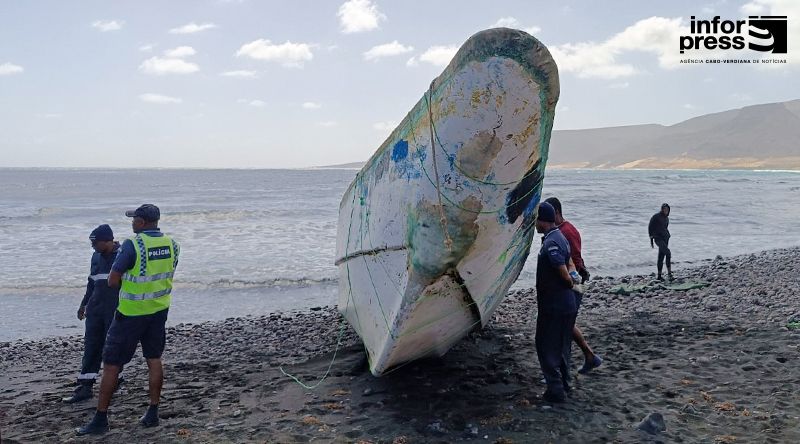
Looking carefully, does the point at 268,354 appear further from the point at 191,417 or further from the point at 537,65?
the point at 537,65

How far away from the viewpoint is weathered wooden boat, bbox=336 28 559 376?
4.81m

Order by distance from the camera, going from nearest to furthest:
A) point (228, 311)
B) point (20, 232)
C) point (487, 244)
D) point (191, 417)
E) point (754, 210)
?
point (487, 244) → point (191, 417) → point (228, 311) → point (20, 232) → point (754, 210)

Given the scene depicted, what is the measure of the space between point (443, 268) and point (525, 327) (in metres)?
3.91

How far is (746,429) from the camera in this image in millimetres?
4742

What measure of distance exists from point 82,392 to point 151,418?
1.51 m

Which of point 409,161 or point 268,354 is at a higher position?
point 409,161

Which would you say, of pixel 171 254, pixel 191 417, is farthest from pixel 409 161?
pixel 191 417

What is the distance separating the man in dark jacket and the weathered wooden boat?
2725 millimetres

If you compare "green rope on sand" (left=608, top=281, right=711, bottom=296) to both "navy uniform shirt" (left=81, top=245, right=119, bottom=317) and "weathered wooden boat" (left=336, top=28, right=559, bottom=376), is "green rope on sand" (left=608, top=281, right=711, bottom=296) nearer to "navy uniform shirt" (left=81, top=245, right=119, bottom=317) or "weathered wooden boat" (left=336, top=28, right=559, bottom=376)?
"weathered wooden boat" (left=336, top=28, right=559, bottom=376)

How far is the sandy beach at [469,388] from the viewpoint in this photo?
16.5ft

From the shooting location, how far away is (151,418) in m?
5.47

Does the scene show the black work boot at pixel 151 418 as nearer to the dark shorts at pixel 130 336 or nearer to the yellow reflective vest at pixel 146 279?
the dark shorts at pixel 130 336

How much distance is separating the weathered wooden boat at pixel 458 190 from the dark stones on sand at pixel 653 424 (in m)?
1.77

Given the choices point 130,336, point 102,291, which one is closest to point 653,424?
point 130,336
